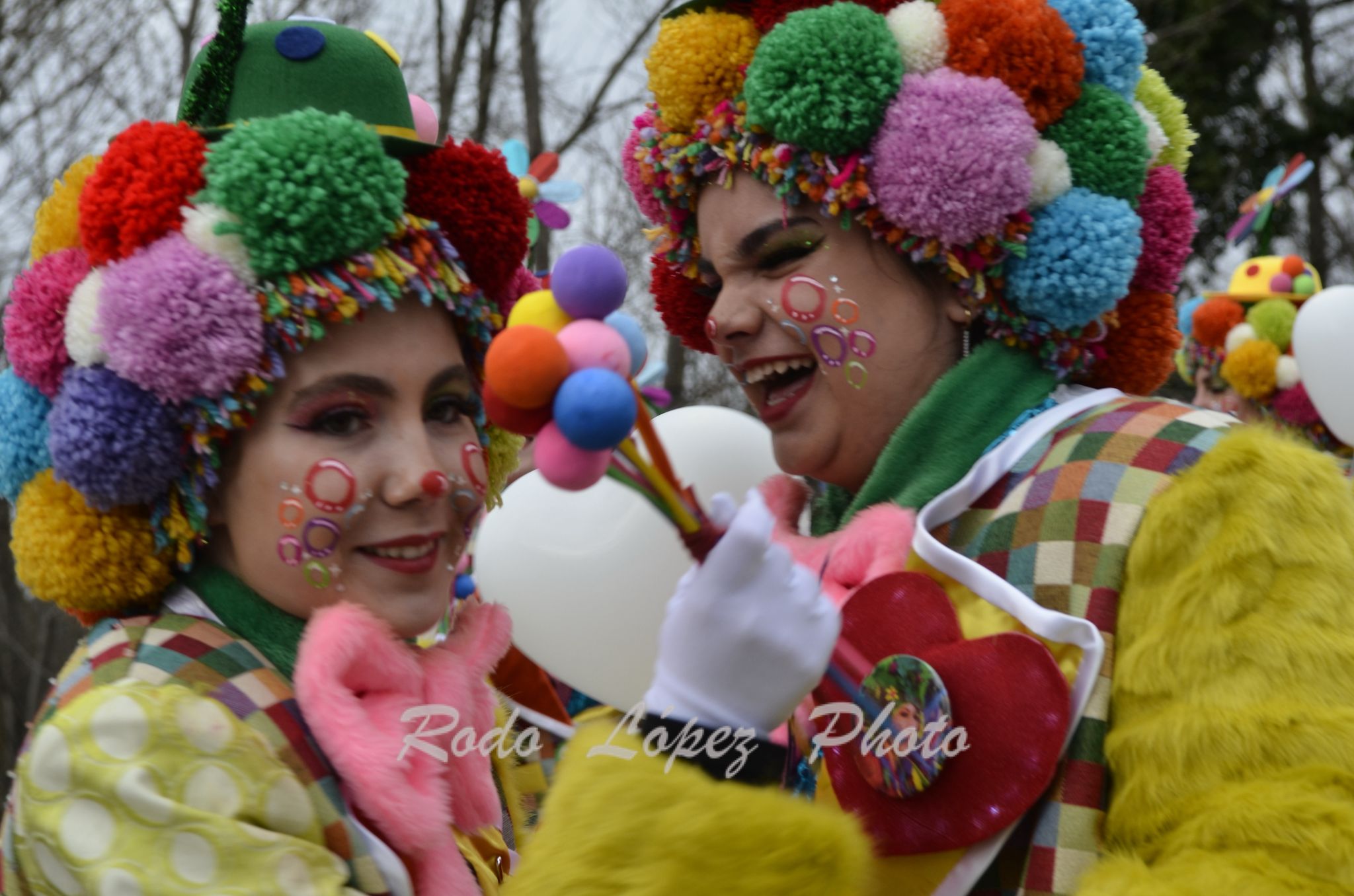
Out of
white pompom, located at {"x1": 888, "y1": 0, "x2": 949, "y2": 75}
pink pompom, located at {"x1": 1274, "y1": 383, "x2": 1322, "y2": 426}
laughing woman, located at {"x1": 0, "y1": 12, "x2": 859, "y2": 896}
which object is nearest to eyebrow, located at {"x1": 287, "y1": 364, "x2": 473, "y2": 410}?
laughing woman, located at {"x1": 0, "y1": 12, "x2": 859, "y2": 896}

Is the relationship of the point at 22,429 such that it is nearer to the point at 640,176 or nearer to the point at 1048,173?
the point at 640,176

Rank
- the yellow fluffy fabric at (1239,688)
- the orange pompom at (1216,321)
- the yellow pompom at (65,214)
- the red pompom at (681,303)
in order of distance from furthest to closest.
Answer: the orange pompom at (1216,321) → the red pompom at (681,303) → the yellow pompom at (65,214) → the yellow fluffy fabric at (1239,688)

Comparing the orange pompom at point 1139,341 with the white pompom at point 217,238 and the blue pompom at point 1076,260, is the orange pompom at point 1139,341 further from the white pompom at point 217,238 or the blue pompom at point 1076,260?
the white pompom at point 217,238

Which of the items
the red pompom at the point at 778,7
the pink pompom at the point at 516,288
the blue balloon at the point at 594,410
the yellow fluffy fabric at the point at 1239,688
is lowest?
the yellow fluffy fabric at the point at 1239,688

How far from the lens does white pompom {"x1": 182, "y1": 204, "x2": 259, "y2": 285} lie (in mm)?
1937

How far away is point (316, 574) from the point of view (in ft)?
6.59

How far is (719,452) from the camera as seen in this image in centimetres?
344

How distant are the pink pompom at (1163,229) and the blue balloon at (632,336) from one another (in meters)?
1.25

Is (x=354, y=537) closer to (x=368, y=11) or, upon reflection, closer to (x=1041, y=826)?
(x=1041, y=826)

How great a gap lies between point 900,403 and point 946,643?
55 centimetres

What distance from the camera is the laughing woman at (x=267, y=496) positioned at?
5.58 ft

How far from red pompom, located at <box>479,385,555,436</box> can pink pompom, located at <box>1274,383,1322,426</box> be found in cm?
574

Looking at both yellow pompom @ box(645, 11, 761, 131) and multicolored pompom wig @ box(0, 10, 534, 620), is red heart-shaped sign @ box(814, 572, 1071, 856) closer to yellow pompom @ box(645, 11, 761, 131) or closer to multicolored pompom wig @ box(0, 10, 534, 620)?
multicolored pompom wig @ box(0, 10, 534, 620)

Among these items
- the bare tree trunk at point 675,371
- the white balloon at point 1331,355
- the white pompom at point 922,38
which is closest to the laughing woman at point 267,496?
the white pompom at point 922,38
